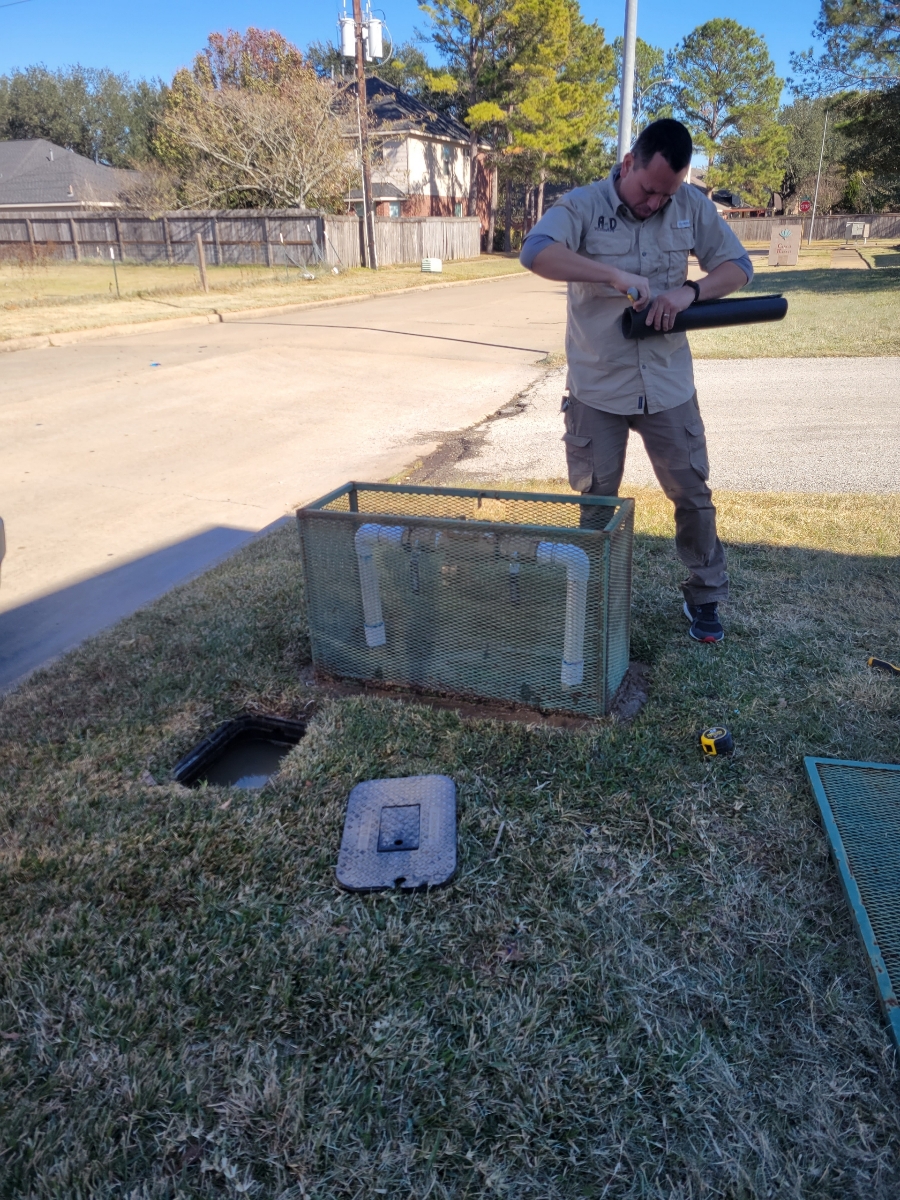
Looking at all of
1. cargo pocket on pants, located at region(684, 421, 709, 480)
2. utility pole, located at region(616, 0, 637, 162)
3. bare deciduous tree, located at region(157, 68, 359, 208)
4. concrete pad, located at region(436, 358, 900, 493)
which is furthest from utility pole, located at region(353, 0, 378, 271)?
cargo pocket on pants, located at region(684, 421, 709, 480)

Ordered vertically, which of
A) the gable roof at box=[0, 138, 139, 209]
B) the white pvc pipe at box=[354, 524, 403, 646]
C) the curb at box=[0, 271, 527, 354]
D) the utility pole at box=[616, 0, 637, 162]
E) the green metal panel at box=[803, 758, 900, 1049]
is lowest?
the green metal panel at box=[803, 758, 900, 1049]

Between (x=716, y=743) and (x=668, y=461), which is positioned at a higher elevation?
(x=668, y=461)

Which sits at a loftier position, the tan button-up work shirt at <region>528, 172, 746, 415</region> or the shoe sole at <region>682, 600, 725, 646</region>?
the tan button-up work shirt at <region>528, 172, 746, 415</region>

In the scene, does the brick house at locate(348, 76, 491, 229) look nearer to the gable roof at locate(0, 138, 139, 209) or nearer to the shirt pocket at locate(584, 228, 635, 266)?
the gable roof at locate(0, 138, 139, 209)

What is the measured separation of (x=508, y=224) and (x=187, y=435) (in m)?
42.8

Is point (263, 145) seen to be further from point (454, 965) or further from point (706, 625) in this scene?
point (454, 965)

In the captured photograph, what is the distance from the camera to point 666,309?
3.05 metres

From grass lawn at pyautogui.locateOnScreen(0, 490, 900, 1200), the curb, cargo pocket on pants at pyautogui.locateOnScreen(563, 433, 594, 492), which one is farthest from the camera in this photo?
the curb

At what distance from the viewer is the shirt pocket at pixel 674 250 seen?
321cm

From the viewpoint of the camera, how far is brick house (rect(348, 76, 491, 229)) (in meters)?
38.0

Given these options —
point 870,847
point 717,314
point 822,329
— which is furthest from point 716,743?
point 822,329

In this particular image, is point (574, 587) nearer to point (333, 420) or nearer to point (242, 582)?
point (242, 582)

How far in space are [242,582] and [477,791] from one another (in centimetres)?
221

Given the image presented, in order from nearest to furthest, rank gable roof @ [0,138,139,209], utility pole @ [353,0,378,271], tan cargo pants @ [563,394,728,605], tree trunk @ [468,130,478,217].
→ tan cargo pants @ [563,394,728,605] < utility pole @ [353,0,378,271] < tree trunk @ [468,130,478,217] < gable roof @ [0,138,139,209]
